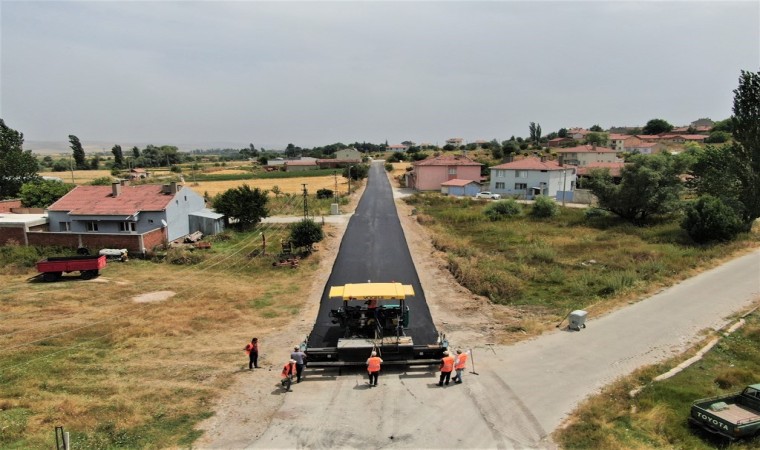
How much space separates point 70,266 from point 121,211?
27.1 ft

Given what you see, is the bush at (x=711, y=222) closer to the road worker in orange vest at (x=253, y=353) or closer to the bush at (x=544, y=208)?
the bush at (x=544, y=208)

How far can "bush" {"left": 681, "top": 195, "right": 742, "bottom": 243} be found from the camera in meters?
31.6

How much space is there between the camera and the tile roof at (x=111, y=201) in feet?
108

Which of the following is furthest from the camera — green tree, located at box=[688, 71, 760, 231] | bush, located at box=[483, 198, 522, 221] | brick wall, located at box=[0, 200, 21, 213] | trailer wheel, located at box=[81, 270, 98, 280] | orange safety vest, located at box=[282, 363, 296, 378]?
bush, located at box=[483, 198, 522, 221]

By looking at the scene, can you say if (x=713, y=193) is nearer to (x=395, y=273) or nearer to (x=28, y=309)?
(x=395, y=273)

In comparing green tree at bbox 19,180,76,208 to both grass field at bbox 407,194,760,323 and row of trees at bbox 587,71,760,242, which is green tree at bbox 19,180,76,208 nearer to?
grass field at bbox 407,194,760,323

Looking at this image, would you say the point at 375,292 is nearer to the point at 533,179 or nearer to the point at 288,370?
the point at 288,370

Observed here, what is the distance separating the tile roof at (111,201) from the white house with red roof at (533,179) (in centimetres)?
4470

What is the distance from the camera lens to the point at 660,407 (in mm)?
12102

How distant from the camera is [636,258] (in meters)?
28.3

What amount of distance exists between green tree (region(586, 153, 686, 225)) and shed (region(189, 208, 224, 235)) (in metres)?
34.2

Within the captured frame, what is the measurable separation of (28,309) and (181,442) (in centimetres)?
1454

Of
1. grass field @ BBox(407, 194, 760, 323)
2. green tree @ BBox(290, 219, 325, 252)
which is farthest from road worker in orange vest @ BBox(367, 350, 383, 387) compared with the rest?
green tree @ BBox(290, 219, 325, 252)

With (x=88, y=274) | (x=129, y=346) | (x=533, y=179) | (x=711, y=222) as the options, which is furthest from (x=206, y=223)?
(x=533, y=179)
